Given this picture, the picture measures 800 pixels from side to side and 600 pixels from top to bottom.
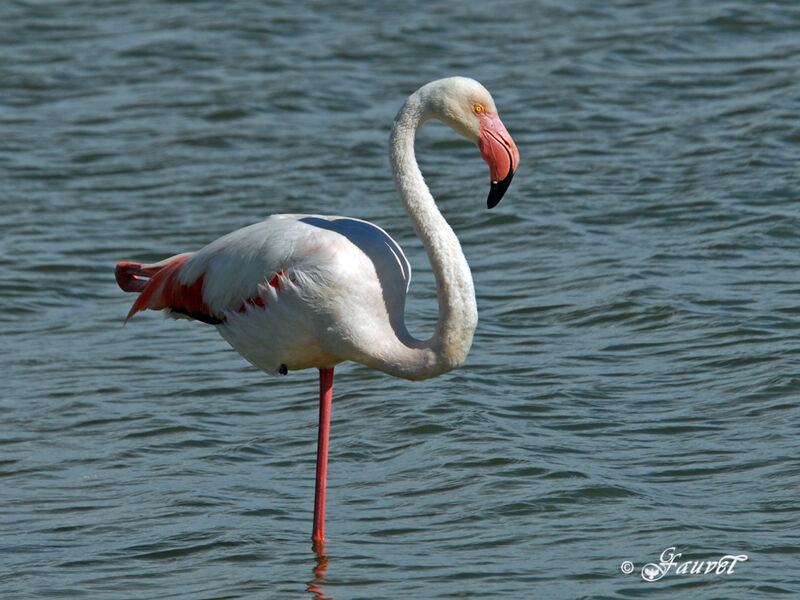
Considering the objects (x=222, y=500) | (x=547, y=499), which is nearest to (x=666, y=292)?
(x=547, y=499)

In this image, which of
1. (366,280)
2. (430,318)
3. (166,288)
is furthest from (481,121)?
(430,318)

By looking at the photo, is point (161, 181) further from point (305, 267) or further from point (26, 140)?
point (305, 267)

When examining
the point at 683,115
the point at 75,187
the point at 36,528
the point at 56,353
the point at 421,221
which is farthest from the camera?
the point at 683,115

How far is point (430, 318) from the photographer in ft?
28.9

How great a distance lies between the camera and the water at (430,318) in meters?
5.95

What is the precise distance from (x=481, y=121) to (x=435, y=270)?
0.61 m

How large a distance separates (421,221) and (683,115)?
778cm

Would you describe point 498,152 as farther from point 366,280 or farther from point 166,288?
point 166,288

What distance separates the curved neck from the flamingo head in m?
0.13

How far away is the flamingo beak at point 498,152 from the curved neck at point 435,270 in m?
0.25

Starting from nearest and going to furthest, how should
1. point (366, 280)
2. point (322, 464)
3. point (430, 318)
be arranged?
point (366, 280)
point (322, 464)
point (430, 318)

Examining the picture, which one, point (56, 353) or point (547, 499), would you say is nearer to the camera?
point (547, 499)

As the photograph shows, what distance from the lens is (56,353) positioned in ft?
28.3

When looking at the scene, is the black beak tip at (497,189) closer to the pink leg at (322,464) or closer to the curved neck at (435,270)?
the curved neck at (435,270)
